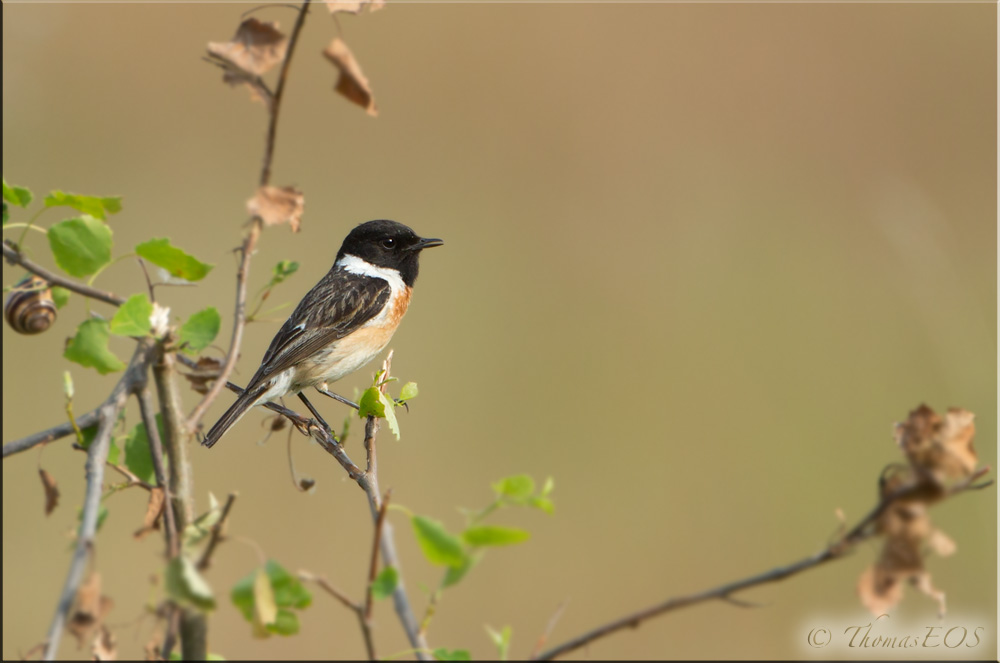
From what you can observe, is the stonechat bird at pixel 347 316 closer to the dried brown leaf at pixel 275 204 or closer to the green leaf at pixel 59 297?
the green leaf at pixel 59 297

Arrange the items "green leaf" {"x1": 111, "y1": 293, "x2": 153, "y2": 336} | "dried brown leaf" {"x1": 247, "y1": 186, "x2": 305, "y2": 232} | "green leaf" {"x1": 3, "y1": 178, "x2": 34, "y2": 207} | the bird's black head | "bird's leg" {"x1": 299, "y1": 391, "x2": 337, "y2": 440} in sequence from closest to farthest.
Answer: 1. "dried brown leaf" {"x1": 247, "y1": 186, "x2": 305, "y2": 232}
2. "green leaf" {"x1": 111, "y1": 293, "x2": 153, "y2": 336}
3. "green leaf" {"x1": 3, "y1": 178, "x2": 34, "y2": 207}
4. "bird's leg" {"x1": 299, "y1": 391, "x2": 337, "y2": 440}
5. the bird's black head

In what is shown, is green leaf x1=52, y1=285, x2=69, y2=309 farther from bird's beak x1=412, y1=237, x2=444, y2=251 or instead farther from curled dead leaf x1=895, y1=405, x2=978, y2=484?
bird's beak x1=412, y1=237, x2=444, y2=251

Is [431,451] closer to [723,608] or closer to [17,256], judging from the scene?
[723,608]

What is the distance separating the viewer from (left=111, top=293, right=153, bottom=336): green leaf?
116cm

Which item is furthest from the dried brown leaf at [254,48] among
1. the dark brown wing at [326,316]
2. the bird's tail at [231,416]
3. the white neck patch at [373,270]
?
the white neck patch at [373,270]

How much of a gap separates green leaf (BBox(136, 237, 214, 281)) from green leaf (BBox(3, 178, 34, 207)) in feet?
0.82

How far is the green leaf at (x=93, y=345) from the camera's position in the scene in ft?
4.43

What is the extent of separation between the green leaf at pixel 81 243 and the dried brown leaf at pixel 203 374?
0.21 m

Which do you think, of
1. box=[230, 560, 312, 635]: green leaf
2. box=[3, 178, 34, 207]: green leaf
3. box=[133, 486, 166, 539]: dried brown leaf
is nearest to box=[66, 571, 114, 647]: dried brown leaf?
box=[230, 560, 312, 635]: green leaf

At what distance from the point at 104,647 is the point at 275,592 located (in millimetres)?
364

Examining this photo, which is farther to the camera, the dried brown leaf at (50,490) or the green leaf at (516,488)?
the dried brown leaf at (50,490)

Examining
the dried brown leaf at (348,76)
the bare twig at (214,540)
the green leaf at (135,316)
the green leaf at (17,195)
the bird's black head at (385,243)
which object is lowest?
the bare twig at (214,540)

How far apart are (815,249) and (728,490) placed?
132 inches

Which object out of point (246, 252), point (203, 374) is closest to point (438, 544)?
point (246, 252)
